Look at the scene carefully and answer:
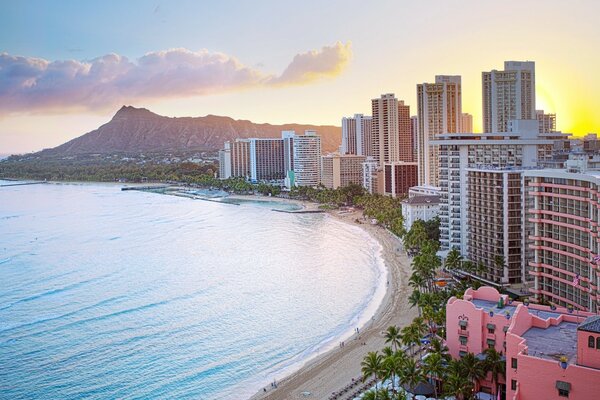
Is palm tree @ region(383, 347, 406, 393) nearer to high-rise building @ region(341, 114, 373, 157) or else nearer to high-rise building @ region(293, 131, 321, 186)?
high-rise building @ region(293, 131, 321, 186)

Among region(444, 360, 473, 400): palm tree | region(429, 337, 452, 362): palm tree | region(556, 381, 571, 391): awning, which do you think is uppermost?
region(556, 381, 571, 391): awning

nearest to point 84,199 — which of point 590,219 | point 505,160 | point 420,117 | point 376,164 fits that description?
point 376,164

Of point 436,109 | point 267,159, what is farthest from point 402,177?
point 267,159

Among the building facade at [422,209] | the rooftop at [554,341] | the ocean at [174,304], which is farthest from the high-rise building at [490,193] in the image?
the rooftop at [554,341]

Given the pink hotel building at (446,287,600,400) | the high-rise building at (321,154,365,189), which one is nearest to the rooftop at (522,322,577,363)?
the pink hotel building at (446,287,600,400)

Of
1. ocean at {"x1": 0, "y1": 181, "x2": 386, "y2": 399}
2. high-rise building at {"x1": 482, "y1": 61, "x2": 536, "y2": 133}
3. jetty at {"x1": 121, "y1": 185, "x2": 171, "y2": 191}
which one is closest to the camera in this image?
ocean at {"x1": 0, "y1": 181, "x2": 386, "y2": 399}

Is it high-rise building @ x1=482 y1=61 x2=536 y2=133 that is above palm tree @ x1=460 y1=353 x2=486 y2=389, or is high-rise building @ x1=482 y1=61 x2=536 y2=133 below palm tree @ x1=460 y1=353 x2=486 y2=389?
above

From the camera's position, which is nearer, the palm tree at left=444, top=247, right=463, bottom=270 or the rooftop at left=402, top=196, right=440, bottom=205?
the palm tree at left=444, top=247, right=463, bottom=270
